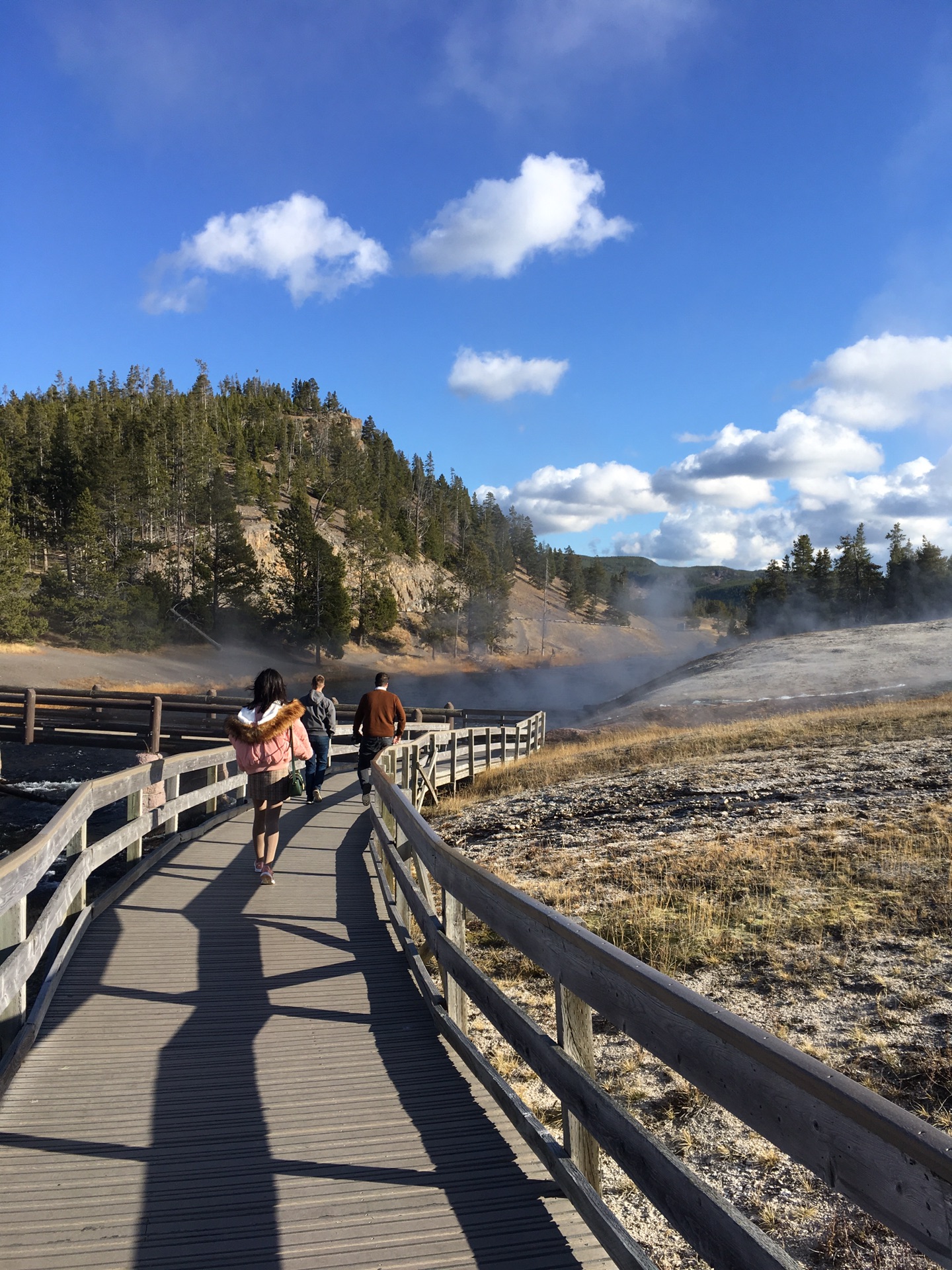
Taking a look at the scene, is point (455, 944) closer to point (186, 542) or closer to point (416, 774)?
point (416, 774)

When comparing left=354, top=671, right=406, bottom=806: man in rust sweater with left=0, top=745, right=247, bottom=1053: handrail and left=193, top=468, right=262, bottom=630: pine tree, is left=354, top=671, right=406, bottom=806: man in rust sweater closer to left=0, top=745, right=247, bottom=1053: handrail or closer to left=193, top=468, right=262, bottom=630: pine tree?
left=0, top=745, right=247, bottom=1053: handrail

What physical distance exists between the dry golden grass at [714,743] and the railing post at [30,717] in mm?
10370

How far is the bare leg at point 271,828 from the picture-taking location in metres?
7.69

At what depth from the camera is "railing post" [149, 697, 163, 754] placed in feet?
59.7

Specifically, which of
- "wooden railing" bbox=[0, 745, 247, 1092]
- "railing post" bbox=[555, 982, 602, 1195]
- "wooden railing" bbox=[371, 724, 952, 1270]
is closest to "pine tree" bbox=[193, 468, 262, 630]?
"wooden railing" bbox=[0, 745, 247, 1092]

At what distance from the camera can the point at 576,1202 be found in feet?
9.43

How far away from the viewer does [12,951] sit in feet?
13.8

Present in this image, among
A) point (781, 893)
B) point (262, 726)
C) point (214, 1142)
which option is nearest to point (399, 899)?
point (262, 726)

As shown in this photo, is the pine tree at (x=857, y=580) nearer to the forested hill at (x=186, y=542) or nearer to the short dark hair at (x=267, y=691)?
the forested hill at (x=186, y=542)

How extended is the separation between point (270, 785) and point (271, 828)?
16.6 inches

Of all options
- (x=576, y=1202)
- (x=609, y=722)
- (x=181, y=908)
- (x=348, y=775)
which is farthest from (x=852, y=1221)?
(x=609, y=722)

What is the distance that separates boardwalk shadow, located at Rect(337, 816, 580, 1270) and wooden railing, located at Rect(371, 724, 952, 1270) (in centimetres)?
13

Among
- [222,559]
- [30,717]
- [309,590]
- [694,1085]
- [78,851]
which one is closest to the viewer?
[694,1085]

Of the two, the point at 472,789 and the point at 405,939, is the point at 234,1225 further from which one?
the point at 472,789
